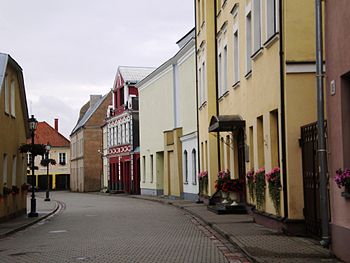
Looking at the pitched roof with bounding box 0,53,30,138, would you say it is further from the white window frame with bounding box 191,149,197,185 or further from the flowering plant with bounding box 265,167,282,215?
the flowering plant with bounding box 265,167,282,215

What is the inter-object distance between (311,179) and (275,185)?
182cm

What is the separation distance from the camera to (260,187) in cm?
1659

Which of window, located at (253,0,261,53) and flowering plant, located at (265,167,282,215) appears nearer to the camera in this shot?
flowering plant, located at (265,167,282,215)

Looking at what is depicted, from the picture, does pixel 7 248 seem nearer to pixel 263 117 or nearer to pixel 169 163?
pixel 263 117

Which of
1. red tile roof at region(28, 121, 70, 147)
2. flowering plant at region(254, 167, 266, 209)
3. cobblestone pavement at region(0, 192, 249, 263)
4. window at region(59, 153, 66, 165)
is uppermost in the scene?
red tile roof at region(28, 121, 70, 147)

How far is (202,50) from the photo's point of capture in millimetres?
29281

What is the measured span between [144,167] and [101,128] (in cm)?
2205

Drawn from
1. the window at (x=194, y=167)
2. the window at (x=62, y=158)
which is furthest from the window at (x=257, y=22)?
the window at (x=62, y=158)

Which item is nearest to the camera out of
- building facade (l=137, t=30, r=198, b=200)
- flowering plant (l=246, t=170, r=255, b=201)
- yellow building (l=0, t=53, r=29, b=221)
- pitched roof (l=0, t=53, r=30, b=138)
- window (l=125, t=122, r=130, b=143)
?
flowering plant (l=246, t=170, r=255, b=201)

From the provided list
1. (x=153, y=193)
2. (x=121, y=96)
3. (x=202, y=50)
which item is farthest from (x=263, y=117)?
(x=121, y=96)

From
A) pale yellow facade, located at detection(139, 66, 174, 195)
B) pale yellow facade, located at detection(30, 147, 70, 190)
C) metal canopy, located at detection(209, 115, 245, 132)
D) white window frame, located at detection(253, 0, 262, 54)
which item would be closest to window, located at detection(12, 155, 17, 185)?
metal canopy, located at detection(209, 115, 245, 132)

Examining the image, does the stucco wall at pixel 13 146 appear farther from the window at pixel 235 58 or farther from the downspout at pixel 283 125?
the downspout at pixel 283 125

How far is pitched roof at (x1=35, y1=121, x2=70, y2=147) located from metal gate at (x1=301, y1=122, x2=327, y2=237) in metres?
80.7

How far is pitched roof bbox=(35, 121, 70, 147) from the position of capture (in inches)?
3621
